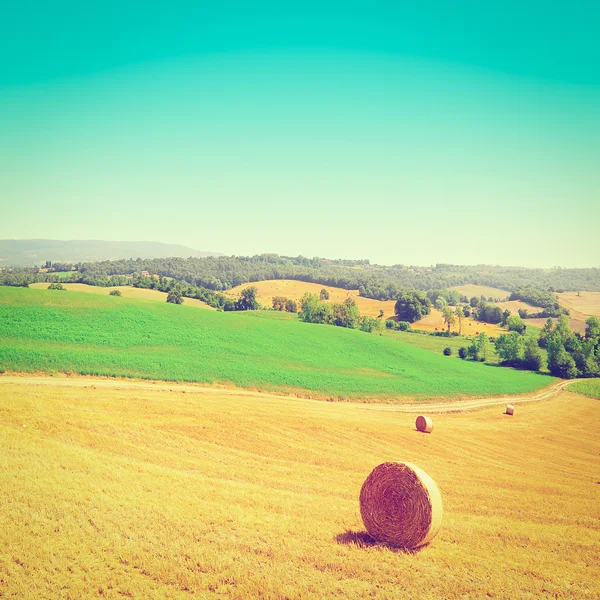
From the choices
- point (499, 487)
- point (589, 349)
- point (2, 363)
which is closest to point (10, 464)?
point (499, 487)

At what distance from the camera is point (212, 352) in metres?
46.3

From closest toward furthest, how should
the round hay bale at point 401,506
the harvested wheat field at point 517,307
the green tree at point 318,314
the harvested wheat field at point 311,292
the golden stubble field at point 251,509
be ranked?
the golden stubble field at point 251,509
the round hay bale at point 401,506
the green tree at point 318,314
the harvested wheat field at point 311,292
the harvested wheat field at point 517,307

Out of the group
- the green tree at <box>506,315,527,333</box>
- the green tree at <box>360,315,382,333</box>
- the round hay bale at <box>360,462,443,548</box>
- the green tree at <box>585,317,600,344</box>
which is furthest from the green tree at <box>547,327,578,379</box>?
the round hay bale at <box>360,462,443,548</box>

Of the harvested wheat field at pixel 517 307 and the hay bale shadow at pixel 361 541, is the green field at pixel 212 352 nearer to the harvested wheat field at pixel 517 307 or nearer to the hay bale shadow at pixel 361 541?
the hay bale shadow at pixel 361 541

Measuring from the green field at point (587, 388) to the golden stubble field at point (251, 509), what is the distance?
144ft

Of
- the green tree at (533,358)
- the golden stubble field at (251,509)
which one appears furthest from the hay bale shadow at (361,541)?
the green tree at (533,358)

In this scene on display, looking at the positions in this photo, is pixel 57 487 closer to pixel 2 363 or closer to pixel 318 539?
pixel 318 539

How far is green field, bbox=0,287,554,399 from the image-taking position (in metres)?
38.9

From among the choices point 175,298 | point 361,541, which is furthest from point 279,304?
point 361,541

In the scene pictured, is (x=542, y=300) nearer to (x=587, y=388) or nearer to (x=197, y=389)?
(x=587, y=388)

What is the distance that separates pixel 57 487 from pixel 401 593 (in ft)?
36.4

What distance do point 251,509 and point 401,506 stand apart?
4763 millimetres

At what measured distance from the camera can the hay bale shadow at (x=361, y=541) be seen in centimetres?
1190

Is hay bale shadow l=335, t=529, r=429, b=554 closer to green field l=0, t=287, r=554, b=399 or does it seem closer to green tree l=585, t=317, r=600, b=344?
green field l=0, t=287, r=554, b=399
